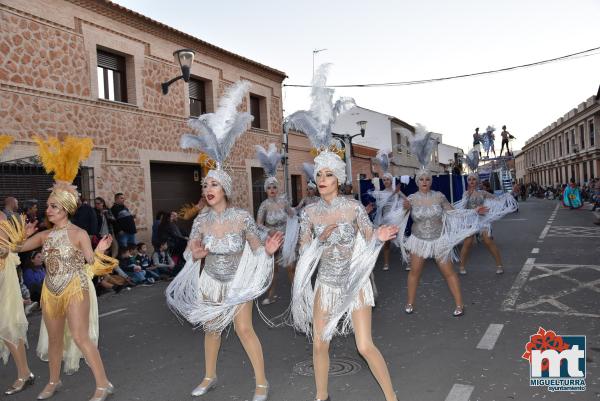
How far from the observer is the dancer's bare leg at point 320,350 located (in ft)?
12.0

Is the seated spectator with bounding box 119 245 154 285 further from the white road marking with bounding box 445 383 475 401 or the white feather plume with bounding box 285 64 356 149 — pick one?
the white road marking with bounding box 445 383 475 401

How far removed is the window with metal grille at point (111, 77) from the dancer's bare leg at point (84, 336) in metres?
9.15

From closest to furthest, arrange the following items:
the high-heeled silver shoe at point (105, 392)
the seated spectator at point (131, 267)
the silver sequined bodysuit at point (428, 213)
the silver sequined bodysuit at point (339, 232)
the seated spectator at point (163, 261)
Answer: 1. the silver sequined bodysuit at point (339, 232)
2. the high-heeled silver shoe at point (105, 392)
3. the silver sequined bodysuit at point (428, 213)
4. the seated spectator at point (131, 267)
5. the seated spectator at point (163, 261)

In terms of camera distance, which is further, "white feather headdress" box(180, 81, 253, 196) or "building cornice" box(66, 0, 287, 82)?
"building cornice" box(66, 0, 287, 82)

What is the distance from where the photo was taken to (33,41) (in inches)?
404

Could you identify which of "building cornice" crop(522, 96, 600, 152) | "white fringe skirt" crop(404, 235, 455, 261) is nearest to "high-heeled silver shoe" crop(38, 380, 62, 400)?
"white fringe skirt" crop(404, 235, 455, 261)

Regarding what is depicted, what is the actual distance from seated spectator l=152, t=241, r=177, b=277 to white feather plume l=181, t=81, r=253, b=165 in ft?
21.4

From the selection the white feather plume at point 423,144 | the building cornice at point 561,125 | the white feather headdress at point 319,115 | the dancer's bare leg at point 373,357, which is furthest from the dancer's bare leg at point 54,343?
the building cornice at point 561,125

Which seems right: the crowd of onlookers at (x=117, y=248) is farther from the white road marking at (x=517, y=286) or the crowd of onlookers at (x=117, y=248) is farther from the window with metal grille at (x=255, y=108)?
the window with metal grille at (x=255, y=108)

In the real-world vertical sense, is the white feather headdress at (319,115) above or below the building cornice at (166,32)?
below

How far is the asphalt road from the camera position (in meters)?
4.14

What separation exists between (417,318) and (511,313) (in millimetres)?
Answer: 1179

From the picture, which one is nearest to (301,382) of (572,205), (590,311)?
(590,311)

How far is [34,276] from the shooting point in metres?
8.14
